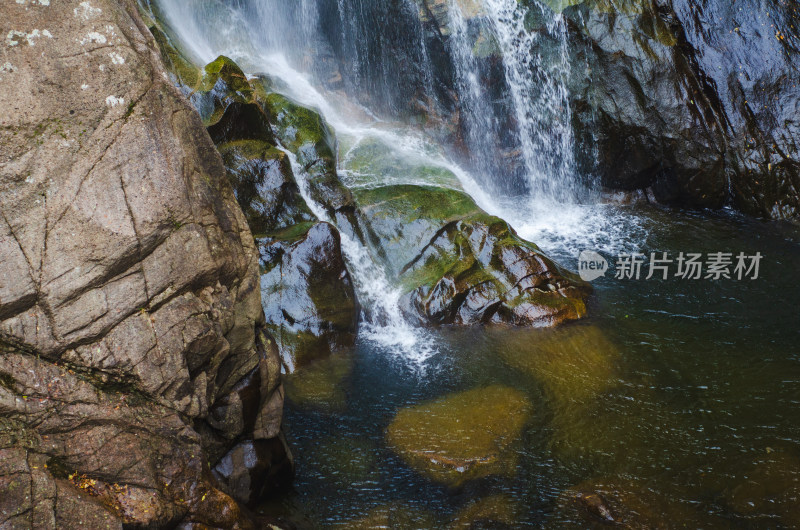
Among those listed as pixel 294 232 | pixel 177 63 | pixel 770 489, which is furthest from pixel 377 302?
pixel 177 63

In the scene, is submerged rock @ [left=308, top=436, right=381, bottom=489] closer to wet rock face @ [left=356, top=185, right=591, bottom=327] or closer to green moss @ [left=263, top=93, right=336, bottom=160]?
wet rock face @ [left=356, top=185, right=591, bottom=327]

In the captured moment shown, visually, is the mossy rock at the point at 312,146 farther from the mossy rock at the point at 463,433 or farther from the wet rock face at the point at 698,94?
the wet rock face at the point at 698,94

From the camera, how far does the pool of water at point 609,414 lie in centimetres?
577

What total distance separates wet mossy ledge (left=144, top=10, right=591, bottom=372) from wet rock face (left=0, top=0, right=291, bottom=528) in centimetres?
407

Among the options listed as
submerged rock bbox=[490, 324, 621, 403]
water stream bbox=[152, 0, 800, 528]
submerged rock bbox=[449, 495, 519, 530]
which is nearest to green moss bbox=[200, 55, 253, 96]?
water stream bbox=[152, 0, 800, 528]

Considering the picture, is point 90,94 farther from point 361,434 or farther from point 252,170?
point 252,170

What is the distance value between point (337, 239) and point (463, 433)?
13.5 ft

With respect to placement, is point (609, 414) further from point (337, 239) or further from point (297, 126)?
point (297, 126)

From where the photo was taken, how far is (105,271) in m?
4.09

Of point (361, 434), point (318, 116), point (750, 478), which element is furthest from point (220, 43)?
point (750, 478)

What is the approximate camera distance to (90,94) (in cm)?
400

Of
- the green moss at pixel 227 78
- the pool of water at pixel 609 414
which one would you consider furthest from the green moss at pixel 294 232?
the green moss at pixel 227 78

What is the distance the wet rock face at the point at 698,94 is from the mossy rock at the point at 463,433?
8.74 meters

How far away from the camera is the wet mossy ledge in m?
9.22
